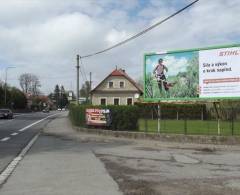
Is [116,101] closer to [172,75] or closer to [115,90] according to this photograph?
[115,90]

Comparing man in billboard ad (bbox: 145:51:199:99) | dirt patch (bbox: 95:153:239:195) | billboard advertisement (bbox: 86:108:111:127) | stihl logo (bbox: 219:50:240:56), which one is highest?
stihl logo (bbox: 219:50:240:56)

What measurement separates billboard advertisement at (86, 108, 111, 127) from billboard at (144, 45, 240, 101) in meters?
2.28

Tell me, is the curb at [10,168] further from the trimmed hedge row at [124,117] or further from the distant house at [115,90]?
the distant house at [115,90]

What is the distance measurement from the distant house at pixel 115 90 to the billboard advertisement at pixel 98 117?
61.3 m

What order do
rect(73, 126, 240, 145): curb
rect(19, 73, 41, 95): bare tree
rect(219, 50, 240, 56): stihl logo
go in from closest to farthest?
rect(73, 126, 240, 145): curb → rect(219, 50, 240, 56): stihl logo → rect(19, 73, 41, 95): bare tree

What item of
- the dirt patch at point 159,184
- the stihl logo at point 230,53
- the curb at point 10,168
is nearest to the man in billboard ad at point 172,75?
the stihl logo at point 230,53

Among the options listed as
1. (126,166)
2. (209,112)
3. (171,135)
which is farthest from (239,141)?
(209,112)

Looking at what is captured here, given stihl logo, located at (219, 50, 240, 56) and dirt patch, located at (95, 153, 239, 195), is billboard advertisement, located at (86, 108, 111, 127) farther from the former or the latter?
dirt patch, located at (95, 153, 239, 195)

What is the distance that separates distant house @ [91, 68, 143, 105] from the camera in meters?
91.1

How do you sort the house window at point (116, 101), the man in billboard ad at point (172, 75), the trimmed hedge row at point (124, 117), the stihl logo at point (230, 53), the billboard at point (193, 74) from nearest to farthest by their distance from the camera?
the stihl logo at point (230, 53), the billboard at point (193, 74), the man in billboard ad at point (172, 75), the trimmed hedge row at point (124, 117), the house window at point (116, 101)

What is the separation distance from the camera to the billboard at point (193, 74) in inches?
931

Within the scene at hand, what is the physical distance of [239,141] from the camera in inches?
819

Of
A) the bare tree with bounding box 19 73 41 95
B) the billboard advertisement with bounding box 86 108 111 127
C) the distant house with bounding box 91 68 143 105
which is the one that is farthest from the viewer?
the bare tree with bounding box 19 73 41 95

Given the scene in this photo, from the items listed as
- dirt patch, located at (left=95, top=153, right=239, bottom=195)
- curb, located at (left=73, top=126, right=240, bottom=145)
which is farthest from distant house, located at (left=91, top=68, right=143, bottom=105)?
dirt patch, located at (left=95, top=153, right=239, bottom=195)
